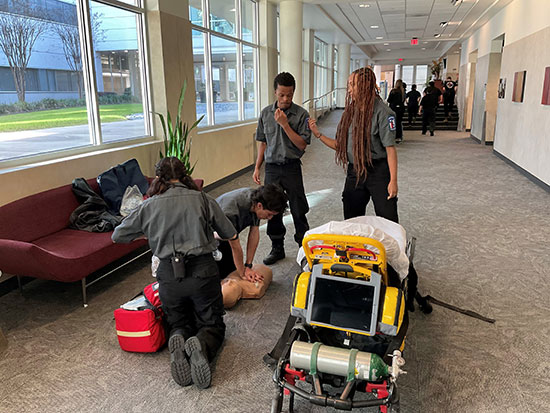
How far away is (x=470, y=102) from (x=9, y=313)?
1463 centimetres

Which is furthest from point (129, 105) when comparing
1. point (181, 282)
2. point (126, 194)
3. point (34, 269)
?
point (181, 282)

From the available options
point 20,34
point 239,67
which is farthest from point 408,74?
point 20,34

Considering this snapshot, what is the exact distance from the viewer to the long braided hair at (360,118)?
292cm

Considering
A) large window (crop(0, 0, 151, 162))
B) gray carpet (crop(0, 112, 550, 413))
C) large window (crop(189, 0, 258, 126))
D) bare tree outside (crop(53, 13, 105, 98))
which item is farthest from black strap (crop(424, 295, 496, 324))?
large window (crop(189, 0, 258, 126))

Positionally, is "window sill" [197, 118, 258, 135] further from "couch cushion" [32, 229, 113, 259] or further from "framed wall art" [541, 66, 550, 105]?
"framed wall art" [541, 66, 550, 105]

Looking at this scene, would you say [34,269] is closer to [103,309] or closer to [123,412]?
[103,309]

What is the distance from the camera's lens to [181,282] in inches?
91.7

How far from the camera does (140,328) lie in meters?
2.41

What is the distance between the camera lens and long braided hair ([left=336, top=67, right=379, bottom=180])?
2.92 meters

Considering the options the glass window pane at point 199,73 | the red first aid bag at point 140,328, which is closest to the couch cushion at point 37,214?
the red first aid bag at point 140,328

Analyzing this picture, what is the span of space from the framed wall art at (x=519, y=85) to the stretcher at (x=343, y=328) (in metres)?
7.36

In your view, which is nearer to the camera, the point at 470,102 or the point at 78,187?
the point at 78,187

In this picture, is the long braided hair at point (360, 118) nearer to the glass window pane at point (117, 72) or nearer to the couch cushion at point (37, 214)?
the couch cushion at point (37, 214)

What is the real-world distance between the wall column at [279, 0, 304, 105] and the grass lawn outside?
514cm
